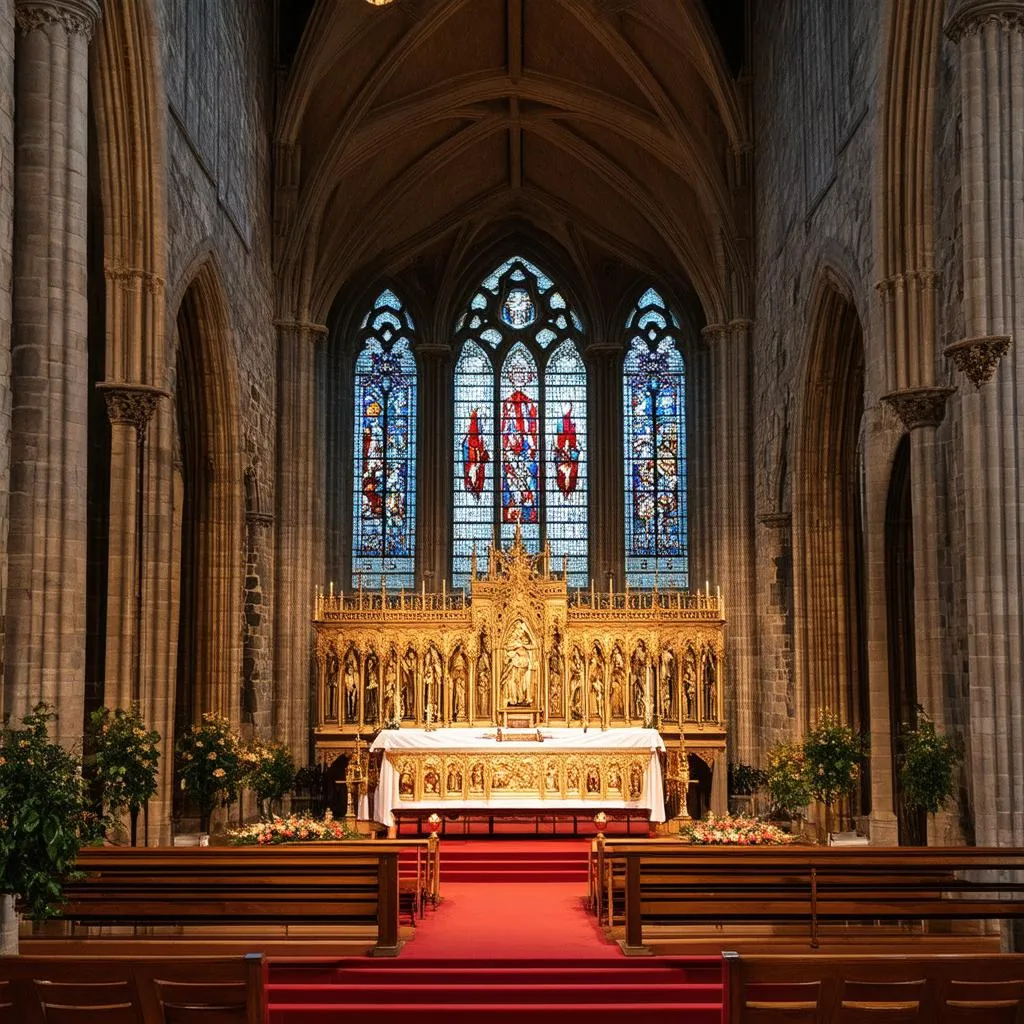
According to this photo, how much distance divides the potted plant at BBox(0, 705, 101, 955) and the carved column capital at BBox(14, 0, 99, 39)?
6.35 meters

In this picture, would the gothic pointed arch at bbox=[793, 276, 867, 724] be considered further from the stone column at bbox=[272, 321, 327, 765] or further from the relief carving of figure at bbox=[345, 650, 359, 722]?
the stone column at bbox=[272, 321, 327, 765]

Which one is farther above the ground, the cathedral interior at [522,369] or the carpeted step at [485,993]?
the cathedral interior at [522,369]

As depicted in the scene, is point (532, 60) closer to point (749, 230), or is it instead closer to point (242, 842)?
point (749, 230)

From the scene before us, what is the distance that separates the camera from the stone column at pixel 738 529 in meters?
25.4

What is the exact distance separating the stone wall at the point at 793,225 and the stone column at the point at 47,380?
9142 millimetres

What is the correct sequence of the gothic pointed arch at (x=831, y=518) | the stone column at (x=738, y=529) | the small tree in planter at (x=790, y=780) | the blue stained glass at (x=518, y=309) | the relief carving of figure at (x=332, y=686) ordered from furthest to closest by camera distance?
the blue stained glass at (x=518, y=309) → the stone column at (x=738, y=529) → the relief carving of figure at (x=332, y=686) → the gothic pointed arch at (x=831, y=518) → the small tree in planter at (x=790, y=780)

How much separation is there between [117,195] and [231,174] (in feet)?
18.6

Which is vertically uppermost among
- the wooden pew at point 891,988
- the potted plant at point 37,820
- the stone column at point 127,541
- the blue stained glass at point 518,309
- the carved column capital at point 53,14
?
the blue stained glass at point 518,309

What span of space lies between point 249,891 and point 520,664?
13.3m

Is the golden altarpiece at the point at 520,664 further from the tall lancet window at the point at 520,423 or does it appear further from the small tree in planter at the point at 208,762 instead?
the small tree in planter at the point at 208,762

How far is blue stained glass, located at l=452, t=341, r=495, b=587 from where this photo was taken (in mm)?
31062

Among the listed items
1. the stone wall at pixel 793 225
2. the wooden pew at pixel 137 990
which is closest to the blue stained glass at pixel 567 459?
the stone wall at pixel 793 225

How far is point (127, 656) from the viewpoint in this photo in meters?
15.6

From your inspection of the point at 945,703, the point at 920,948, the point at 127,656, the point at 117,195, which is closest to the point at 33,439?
the point at 127,656
